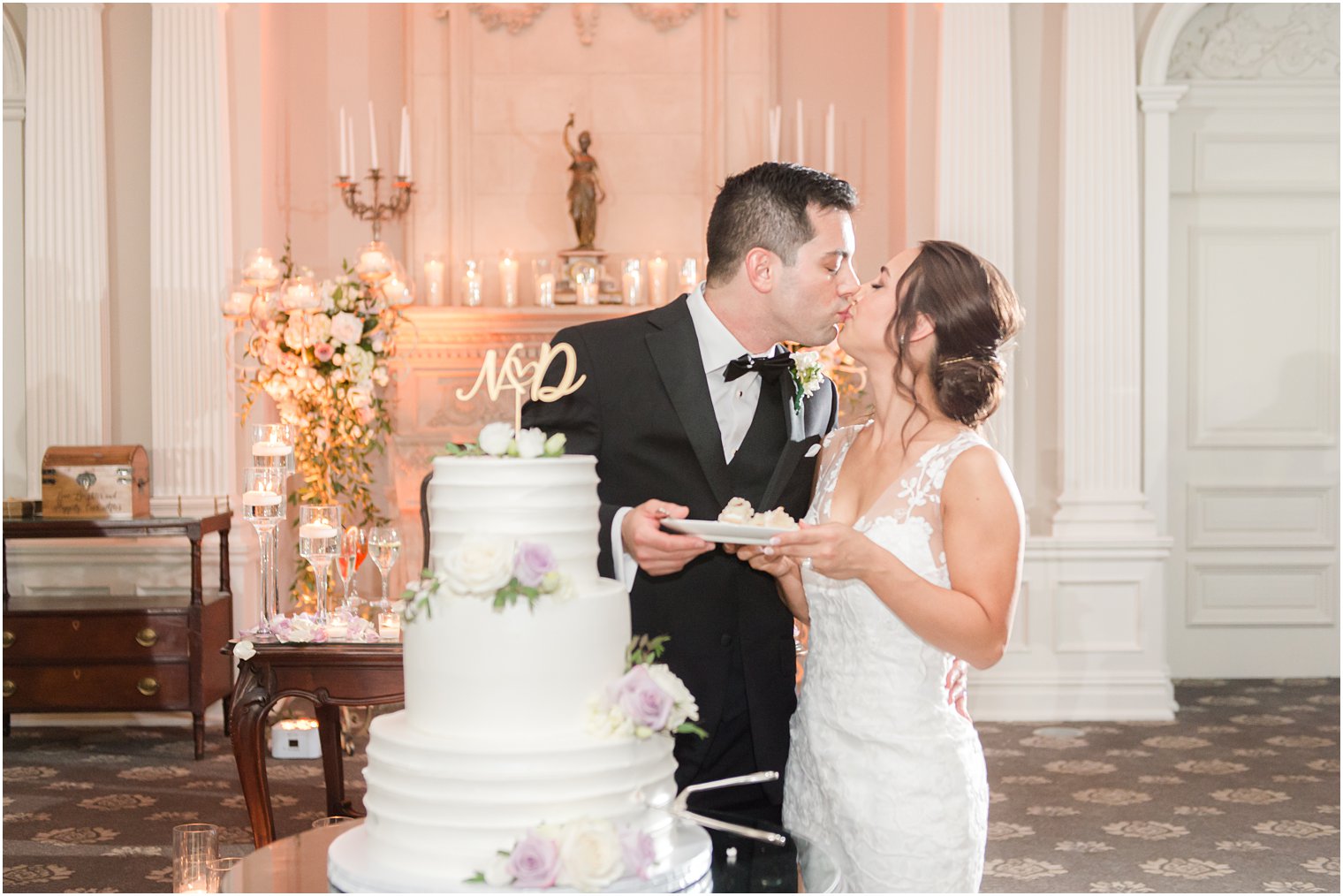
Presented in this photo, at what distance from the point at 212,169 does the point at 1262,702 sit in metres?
6.22

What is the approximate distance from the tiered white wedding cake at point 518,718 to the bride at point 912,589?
491mm

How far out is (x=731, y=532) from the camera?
2.20 metres

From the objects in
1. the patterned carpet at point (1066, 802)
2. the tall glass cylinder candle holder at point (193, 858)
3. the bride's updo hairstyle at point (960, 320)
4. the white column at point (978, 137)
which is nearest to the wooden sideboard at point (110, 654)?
the patterned carpet at point (1066, 802)

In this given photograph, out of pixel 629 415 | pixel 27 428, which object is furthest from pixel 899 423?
pixel 27 428

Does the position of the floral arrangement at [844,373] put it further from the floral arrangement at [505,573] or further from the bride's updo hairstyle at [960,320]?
the floral arrangement at [505,573]

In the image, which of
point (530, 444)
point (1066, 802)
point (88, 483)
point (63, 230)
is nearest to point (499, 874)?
point (530, 444)

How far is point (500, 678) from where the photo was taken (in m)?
1.98

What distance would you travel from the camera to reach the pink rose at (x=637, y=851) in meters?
1.90

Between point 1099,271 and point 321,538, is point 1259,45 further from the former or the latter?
point 321,538

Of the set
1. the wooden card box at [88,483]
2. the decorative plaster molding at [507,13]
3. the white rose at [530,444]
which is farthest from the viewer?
the decorative plaster molding at [507,13]

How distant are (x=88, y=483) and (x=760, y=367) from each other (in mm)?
4697

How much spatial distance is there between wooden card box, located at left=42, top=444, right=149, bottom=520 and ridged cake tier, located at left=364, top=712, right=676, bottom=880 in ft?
16.5

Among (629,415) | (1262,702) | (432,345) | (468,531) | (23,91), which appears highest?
(23,91)

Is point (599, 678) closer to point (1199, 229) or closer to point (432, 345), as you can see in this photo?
point (432, 345)
